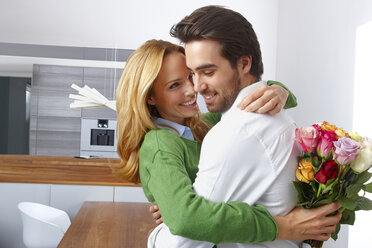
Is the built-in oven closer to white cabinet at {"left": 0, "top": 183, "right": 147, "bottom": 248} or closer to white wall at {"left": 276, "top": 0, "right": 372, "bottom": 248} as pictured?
white wall at {"left": 276, "top": 0, "right": 372, "bottom": 248}

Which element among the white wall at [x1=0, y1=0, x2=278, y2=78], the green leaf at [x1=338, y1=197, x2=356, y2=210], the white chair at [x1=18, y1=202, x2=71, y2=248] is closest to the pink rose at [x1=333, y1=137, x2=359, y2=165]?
the green leaf at [x1=338, y1=197, x2=356, y2=210]

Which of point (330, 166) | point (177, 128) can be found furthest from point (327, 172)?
point (177, 128)

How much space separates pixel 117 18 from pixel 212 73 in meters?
5.05

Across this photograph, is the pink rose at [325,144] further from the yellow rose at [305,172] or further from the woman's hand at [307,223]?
the woman's hand at [307,223]

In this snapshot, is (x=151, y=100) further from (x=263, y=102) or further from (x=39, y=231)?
(x=39, y=231)

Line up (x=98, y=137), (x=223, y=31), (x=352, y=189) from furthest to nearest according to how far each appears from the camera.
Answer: (x=98, y=137), (x=223, y=31), (x=352, y=189)

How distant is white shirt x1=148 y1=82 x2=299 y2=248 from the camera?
1179 millimetres

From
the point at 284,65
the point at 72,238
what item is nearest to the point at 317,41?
→ the point at 284,65

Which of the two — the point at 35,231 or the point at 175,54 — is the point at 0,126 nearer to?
the point at 35,231

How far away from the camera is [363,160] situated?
1239mm

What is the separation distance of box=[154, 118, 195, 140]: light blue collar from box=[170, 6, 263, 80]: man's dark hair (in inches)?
15.2

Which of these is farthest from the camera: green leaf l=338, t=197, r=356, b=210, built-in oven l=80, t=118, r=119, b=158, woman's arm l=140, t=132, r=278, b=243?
built-in oven l=80, t=118, r=119, b=158

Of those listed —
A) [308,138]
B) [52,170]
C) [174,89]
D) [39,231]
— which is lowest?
[39,231]

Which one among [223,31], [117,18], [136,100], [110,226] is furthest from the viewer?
[117,18]
